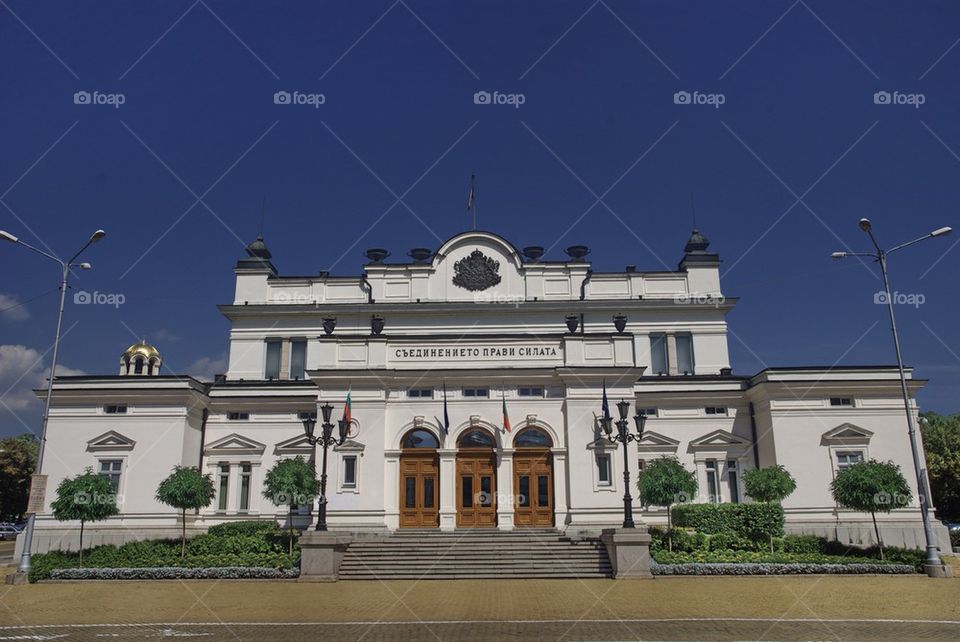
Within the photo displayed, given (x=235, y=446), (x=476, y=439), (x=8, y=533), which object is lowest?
(x=8, y=533)

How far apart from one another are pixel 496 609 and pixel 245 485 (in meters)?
20.5

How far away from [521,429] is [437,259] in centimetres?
1511

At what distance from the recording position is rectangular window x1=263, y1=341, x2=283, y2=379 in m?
40.3

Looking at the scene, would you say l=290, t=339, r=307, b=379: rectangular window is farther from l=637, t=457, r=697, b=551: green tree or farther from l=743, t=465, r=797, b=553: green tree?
l=743, t=465, r=797, b=553: green tree

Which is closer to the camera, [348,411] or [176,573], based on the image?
[176,573]

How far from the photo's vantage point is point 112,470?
32531 millimetres

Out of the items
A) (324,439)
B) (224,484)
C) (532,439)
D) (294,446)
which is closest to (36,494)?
(324,439)

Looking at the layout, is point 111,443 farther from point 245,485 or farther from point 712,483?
point 712,483

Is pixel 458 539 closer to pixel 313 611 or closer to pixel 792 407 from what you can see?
pixel 313 611

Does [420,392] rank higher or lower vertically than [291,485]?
higher

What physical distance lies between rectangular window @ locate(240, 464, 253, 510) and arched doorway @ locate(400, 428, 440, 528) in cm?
913

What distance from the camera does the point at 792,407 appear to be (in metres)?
32.5

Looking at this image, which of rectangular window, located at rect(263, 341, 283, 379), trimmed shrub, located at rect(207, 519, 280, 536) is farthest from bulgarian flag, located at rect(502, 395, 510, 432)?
rectangular window, located at rect(263, 341, 283, 379)

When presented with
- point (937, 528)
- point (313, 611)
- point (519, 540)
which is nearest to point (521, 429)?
point (519, 540)
